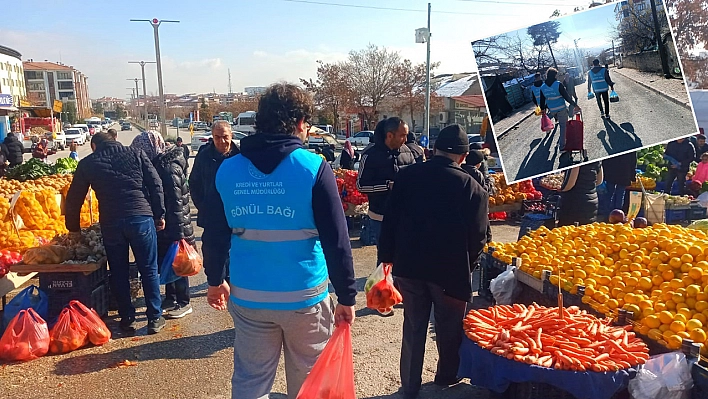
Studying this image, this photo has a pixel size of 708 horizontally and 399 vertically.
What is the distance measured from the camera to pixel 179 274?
5.05 metres

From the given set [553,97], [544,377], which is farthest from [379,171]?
[544,377]

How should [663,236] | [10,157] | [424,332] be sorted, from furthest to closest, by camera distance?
1. [10,157]
2. [663,236]
3. [424,332]

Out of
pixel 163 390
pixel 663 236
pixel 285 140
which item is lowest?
pixel 163 390

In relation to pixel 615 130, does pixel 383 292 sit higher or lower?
lower

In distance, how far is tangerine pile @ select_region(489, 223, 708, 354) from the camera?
3.36m

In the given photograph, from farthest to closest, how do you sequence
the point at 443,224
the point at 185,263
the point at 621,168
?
the point at 621,168
the point at 185,263
the point at 443,224

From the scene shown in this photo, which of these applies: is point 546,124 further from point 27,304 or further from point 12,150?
point 12,150

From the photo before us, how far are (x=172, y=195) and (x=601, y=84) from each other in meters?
4.03

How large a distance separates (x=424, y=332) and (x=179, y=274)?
103 inches

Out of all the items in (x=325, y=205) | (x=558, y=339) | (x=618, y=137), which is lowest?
(x=558, y=339)

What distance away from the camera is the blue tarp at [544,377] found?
2.85m

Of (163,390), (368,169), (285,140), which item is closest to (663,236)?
(368,169)

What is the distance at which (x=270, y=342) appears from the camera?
8.66 ft

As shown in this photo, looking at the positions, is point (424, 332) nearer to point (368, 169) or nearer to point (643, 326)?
point (643, 326)
